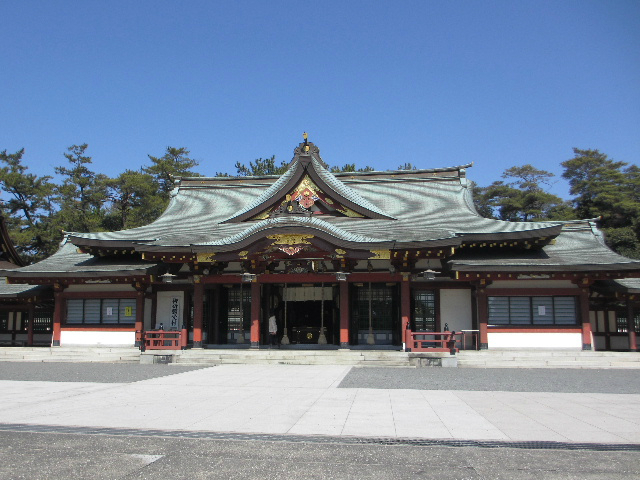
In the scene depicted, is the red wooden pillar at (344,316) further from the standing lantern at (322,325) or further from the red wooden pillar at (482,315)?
the red wooden pillar at (482,315)

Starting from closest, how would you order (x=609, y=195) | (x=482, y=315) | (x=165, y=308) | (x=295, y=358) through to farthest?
(x=295, y=358)
(x=482, y=315)
(x=165, y=308)
(x=609, y=195)

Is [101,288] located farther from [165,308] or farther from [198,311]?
[198,311]

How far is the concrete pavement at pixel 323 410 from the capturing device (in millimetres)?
7984

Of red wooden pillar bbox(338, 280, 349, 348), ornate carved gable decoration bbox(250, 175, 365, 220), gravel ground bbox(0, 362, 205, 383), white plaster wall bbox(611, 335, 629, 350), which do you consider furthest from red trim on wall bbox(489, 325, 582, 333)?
gravel ground bbox(0, 362, 205, 383)

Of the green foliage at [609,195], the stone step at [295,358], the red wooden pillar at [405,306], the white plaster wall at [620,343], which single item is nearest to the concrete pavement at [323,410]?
the stone step at [295,358]

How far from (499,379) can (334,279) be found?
27.1 ft

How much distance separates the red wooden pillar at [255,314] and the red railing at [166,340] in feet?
9.05

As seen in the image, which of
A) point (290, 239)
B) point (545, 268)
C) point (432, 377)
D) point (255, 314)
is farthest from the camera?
point (255, 314)

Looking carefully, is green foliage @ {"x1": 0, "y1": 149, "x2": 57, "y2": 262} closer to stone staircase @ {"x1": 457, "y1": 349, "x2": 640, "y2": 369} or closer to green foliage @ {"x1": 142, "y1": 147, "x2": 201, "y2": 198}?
green foliage @ {"x1": 142, "y1": 147, "x2": 201, "y2": 198}

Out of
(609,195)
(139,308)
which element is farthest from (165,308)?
(609,195)

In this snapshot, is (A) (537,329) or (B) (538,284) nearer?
(A) (537,329)

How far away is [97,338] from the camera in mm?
22688

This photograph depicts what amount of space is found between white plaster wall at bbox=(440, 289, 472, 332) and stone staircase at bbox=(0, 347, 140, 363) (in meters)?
12.0

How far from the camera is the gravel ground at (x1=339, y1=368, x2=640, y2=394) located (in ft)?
42.0
